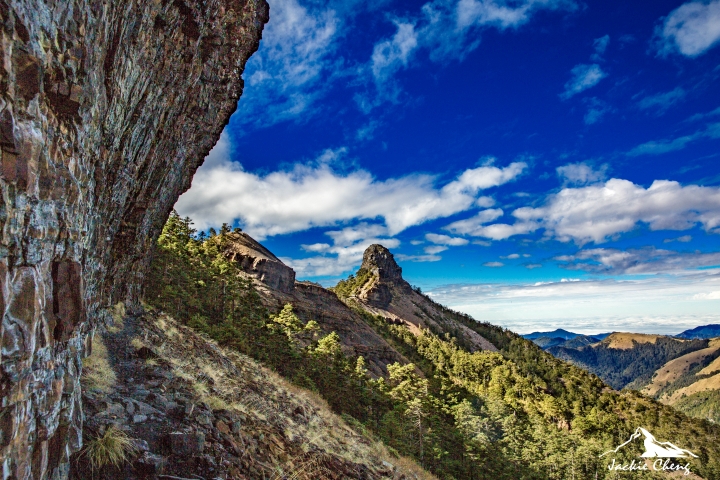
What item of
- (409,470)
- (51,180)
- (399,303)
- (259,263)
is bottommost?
(409,470)

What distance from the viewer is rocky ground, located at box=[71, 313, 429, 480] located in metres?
7.51

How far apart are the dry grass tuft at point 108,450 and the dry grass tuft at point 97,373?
252 centimetres

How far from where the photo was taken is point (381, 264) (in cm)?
13662

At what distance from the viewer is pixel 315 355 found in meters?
38.9

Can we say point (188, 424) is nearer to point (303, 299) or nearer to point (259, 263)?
point (259, 263)

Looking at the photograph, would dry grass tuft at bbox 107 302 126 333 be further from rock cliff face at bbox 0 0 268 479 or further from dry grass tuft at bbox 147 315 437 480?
rock cliff face at bbox 0 0 268 479

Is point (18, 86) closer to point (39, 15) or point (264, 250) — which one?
point (39, 15)

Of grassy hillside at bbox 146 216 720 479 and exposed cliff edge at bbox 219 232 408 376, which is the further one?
exposed cliff edge at bbox 219 232 408 376

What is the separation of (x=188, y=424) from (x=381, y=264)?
12826 centimetres

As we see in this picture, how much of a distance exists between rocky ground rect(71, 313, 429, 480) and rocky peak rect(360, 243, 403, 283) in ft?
373

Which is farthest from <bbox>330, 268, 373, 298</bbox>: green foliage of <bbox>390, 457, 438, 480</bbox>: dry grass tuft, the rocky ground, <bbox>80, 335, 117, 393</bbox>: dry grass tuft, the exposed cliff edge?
<bbox>80, 335, 117, 393</bbox>: dry grass tuft

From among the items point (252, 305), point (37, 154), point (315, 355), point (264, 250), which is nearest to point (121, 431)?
point (37, 154)

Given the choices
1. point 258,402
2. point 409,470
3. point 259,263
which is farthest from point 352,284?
point 258,402

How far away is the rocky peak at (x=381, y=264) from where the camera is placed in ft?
438
